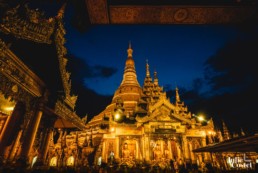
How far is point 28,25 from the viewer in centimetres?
548

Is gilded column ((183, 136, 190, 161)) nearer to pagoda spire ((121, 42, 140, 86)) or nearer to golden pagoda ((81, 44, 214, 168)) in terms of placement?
golden pagoda ((81, 44, 214, 168))

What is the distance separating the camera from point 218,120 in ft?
143

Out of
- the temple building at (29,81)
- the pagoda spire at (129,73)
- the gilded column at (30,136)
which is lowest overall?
the gilded column at (30,136)

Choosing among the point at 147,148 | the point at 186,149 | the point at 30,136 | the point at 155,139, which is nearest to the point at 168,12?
the point at 30,136

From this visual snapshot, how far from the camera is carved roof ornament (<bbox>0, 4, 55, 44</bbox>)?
186 inches

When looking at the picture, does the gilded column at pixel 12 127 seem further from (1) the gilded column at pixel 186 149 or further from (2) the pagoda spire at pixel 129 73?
(2) the pagoda spire at pixel 129 73

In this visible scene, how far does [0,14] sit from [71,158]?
22.2 meters

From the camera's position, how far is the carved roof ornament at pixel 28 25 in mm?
4727

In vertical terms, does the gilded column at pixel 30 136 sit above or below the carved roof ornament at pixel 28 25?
below

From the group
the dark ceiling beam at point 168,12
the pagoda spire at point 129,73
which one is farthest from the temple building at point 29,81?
the pagoda spire at point 129,73

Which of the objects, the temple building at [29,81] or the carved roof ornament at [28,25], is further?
the temple building at [29,81]

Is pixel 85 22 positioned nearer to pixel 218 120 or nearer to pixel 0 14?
pixel 0 14

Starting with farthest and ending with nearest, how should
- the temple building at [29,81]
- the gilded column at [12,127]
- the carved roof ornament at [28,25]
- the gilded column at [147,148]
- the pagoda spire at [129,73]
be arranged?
the pagoda spire at [129,73]
the gilded column at [147,148]
the gilded column at [12,127]
the temple building at [29,81]
the carved roof ornament at [28,25]

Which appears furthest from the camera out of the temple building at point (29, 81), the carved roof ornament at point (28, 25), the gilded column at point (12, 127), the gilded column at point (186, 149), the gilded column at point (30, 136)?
the gilded column at point (186, 149)
